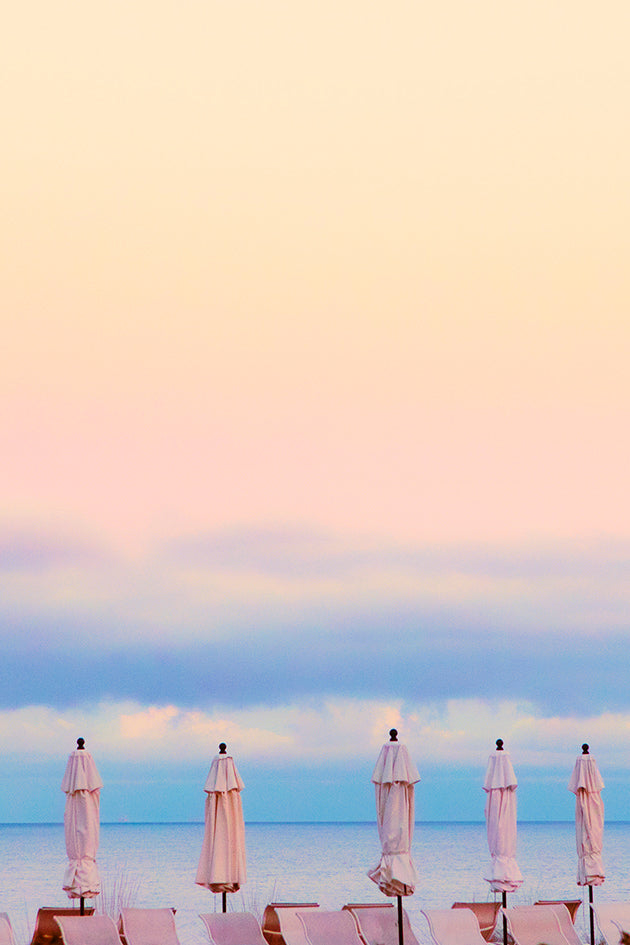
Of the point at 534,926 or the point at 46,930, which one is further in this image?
the point at 534,926

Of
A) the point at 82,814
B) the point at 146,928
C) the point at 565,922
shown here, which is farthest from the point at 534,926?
the point at 82,814

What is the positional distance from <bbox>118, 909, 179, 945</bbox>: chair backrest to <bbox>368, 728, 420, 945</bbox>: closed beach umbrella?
179cm

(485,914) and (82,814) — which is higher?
(82,814)

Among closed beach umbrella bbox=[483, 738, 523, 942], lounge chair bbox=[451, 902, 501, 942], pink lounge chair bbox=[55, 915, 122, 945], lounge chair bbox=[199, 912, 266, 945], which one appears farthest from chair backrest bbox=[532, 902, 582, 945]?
pink lounge chair bbox=[55, 915, 122, 945]

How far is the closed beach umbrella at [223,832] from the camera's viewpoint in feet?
40.2

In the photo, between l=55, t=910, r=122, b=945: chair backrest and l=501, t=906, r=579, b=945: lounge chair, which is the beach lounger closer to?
l=55, t=910, r=122, b=945: chair backrest

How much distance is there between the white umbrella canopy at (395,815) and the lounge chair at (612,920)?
167 cm

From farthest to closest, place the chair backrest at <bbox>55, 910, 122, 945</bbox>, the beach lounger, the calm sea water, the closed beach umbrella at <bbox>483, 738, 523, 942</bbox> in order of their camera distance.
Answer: the calm sea water → the closed beach umbrella at <bbox>483, 738, 523, 942</bbox> → the beach lounger → the chair backrest at <bbox>55, 910, 122, 945</bbox>

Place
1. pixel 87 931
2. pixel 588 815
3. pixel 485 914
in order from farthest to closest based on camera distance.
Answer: pixel 588 815
pixel 485 914
pixel 87 931

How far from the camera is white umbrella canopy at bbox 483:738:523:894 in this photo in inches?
500

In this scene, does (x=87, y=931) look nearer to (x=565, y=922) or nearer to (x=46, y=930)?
(x=46, y=930)

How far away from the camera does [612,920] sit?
38.1 feet

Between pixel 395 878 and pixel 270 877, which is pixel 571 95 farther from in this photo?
pixel 270 877

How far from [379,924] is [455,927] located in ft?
2.25
